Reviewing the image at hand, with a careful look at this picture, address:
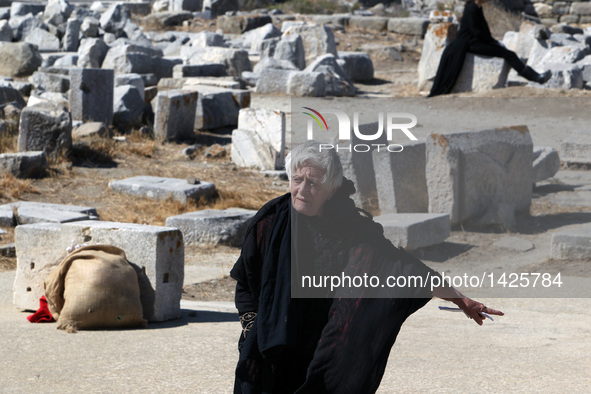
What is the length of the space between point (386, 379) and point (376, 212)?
4.50m

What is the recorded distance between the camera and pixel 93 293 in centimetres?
567

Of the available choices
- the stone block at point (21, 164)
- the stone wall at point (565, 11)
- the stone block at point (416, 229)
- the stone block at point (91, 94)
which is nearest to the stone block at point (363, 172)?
the stone block at point (416, 229)

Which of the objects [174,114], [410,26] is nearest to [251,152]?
[174,114]

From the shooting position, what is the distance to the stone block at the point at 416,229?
782 centimetres

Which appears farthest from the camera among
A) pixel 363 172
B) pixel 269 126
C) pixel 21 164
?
pixel 269 126

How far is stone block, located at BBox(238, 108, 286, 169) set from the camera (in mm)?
12219

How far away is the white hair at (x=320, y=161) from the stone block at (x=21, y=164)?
8.14 metres

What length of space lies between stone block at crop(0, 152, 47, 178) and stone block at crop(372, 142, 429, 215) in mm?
4586

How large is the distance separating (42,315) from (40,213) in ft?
9.79

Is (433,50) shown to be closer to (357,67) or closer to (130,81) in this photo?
(357,67)

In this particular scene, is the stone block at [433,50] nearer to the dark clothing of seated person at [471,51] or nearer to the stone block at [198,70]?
the dark clothing of seated person at [471,51]

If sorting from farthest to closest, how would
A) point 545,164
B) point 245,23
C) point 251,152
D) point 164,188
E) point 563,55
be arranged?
point 245,23, point 563,55, point 251,152, point 545,164, point 164,188

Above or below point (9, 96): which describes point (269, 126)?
above

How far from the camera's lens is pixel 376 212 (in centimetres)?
902
